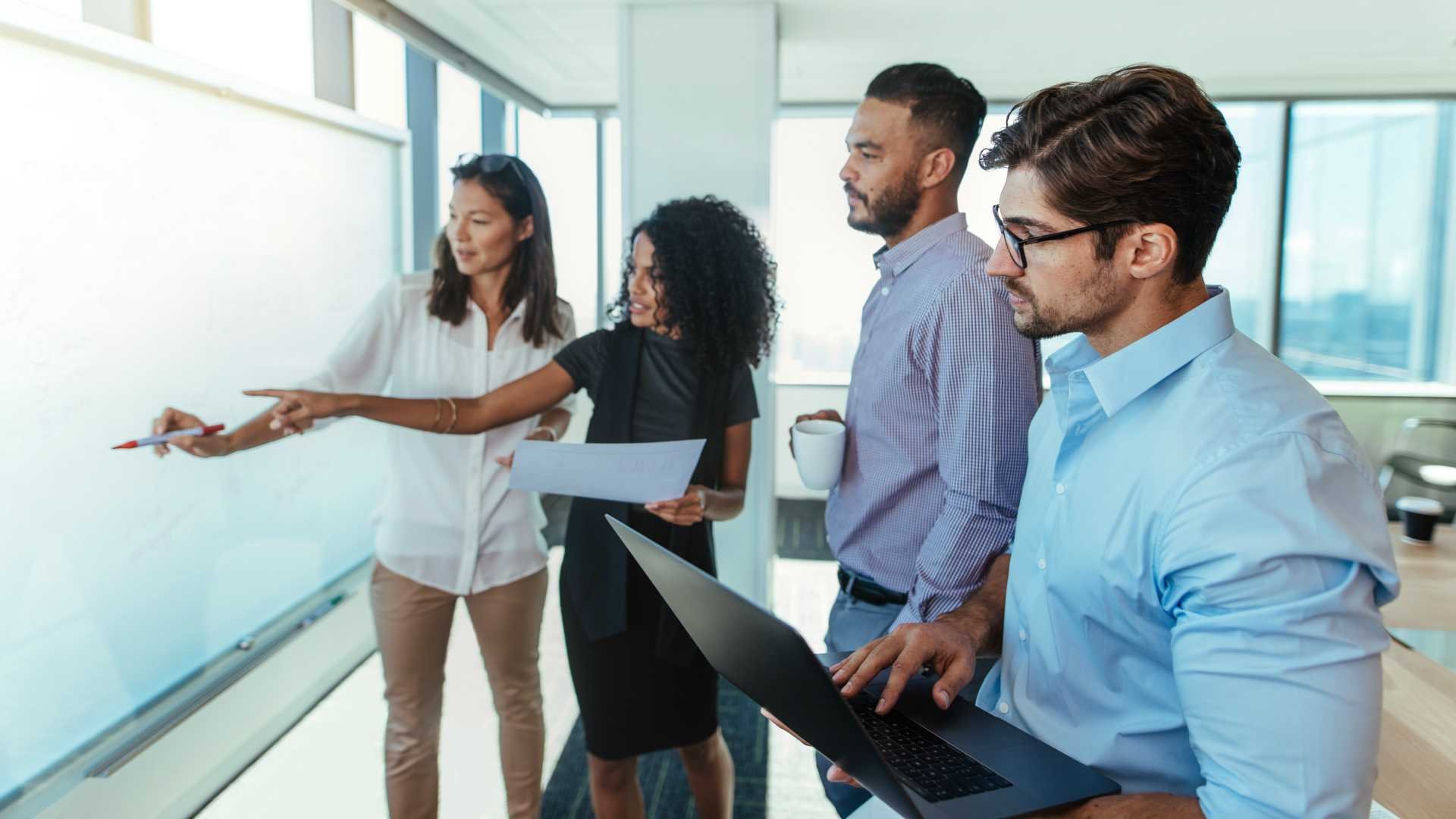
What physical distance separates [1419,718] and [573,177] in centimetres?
260

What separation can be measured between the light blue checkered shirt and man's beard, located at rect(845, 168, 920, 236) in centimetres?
5

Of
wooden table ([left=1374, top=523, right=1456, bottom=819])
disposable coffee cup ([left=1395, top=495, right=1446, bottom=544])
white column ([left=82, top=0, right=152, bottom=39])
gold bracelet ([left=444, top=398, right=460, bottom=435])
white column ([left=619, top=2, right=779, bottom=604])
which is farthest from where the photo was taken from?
white column ([left=619, top=2, right=779, bottom=604])

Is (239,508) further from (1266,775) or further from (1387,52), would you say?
(1387,52)

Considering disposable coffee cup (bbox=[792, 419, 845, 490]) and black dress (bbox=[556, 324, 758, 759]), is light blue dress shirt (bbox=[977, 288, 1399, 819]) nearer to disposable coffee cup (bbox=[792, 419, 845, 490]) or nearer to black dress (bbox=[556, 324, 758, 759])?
disposable coffee cup (bbox=[792, 419, 845, 490])

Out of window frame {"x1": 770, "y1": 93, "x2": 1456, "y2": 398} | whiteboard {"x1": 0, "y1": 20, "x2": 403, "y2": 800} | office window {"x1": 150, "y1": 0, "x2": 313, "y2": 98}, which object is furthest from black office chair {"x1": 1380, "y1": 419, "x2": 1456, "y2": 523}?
office window {"x1": 150, "y1": 0, "x2": 313, "y2": 98}

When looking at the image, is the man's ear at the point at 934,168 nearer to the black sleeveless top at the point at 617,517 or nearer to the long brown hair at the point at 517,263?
the black sleeveless top at the point at 617,517

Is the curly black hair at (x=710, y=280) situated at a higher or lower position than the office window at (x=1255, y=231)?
lower

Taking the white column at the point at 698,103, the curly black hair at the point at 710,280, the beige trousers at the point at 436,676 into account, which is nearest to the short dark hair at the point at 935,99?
the curly black hair at the point at 710,280

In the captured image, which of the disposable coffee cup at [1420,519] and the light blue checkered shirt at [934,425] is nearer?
the light blue checkered shirt at [934,425]

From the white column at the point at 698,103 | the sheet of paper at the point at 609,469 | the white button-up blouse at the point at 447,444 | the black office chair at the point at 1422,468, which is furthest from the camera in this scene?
the black office chair at the point at 1422,468

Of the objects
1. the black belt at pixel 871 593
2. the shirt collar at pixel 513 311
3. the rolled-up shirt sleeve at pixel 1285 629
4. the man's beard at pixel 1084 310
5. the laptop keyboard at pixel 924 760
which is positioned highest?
the shirt collar at pixel 513 311

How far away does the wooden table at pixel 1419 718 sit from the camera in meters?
1.18

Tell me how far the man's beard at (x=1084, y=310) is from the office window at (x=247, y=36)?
175 cm

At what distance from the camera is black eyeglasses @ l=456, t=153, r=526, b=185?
179cm
